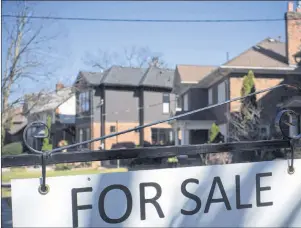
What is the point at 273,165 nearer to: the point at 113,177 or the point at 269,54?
the point at 113,177

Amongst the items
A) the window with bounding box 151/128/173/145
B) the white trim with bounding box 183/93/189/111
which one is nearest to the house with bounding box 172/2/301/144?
the white trim with bounding box 183/93/189/111

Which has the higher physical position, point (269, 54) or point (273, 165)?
point (269, 54)

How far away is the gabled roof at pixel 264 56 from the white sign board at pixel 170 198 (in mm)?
16843

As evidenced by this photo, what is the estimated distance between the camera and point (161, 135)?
30094 millimetres

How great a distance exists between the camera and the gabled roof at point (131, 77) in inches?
1125

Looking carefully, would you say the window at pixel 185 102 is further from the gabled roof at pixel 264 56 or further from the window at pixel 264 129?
the window at pixel 264 129

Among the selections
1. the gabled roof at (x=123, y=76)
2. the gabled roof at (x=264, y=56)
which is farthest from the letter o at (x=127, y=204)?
the gabled roof at (x=123, y=76)

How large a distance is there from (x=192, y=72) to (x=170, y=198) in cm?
2497

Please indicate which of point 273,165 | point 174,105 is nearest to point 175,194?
point 273,165

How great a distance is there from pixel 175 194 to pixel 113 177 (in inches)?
11.9

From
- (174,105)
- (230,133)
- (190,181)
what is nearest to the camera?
(190,181)

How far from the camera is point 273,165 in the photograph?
174 centimetres

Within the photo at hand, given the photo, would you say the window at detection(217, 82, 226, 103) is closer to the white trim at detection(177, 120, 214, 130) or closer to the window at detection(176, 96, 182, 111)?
the white trim at detection(177, 120, 214, 130)

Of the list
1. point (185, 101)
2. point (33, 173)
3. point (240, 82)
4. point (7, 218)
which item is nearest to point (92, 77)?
point (185, 101)
